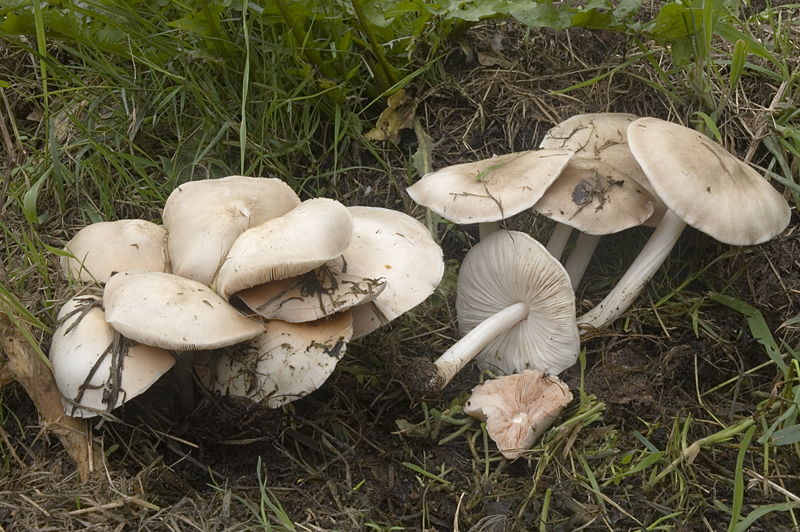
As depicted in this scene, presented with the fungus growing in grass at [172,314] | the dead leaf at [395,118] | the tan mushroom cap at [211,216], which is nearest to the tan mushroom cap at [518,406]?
the fungus growing in grass at [172,314]

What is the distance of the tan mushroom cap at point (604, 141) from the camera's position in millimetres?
2904

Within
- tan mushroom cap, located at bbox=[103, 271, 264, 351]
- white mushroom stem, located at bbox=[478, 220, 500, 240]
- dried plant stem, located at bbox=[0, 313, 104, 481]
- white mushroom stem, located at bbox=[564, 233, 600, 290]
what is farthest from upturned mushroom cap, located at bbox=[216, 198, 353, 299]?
white mushroom stem, located at bbox=[564, 233, 600, 290]

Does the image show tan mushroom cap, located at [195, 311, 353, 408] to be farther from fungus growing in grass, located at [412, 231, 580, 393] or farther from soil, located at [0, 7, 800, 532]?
fungus growing in grass, located at [412, 231, 580, 393]

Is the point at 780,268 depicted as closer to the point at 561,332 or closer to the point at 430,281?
the point at 561,332

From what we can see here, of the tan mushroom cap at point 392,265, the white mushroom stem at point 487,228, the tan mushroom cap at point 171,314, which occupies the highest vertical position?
the tan mushroom cap at point 171,314

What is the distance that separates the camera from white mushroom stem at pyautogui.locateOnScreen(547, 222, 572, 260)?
3.03 meters

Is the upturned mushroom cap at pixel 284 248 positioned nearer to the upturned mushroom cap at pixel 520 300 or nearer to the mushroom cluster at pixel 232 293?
the mushroom cluster at pixel 232 293

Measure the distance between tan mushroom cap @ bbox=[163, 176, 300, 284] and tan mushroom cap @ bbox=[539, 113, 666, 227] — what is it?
136 cm

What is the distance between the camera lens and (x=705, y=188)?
8.29 ft

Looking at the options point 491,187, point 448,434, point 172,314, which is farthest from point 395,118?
point 172,314

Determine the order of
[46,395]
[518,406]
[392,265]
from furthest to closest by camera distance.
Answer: [518,406]
[392,265]
[46,395]

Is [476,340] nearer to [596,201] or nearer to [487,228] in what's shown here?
[487,228]

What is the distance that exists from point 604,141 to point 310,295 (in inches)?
63.7

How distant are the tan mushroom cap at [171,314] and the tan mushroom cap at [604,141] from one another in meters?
1.71
